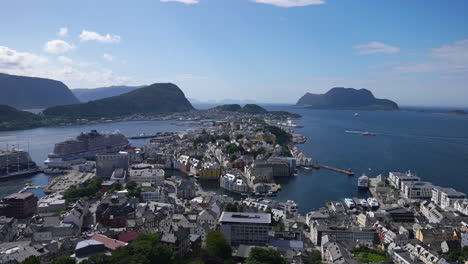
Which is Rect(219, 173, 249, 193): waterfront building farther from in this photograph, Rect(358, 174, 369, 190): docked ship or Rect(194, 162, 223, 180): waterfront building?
Rect(358, 174, 369, 190): docked ship

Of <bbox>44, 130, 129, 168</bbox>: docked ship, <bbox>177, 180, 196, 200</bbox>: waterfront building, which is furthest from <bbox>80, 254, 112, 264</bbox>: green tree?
<bbox>44, 130, 129, 168</bbox>: docked ship

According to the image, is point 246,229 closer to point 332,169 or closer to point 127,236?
point 127,236

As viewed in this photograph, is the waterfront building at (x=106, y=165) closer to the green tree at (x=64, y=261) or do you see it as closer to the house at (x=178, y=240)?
the house at (x=178, y=240)

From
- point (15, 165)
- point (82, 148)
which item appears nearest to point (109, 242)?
point (15, 165)

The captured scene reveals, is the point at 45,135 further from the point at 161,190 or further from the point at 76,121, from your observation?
the point at 161,190

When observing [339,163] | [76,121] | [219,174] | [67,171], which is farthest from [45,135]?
[339,163]

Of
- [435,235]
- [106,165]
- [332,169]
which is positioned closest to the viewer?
[435,235]

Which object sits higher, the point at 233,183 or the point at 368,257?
the point at 233,183
